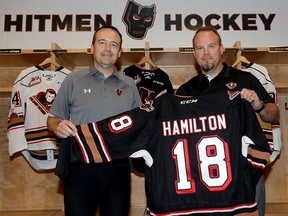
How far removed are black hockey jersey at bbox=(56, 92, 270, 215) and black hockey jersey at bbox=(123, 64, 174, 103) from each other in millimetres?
1078

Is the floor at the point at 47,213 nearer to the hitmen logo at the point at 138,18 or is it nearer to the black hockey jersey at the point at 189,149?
the black hockey jersey at the point at 189,149

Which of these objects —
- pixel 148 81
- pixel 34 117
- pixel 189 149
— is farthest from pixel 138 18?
pixel 189 149

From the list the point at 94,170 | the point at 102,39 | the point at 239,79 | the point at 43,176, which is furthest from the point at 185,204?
the point at 43,176

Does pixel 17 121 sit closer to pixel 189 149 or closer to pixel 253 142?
pixel 189 149

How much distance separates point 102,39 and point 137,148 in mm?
711

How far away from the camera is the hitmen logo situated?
12.7 feet

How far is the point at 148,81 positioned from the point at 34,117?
3.82 ft

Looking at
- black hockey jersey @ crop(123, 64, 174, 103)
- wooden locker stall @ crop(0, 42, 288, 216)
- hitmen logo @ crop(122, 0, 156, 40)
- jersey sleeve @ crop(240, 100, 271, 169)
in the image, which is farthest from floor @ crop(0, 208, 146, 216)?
hitmen logo @ crop(122, 0, 156, 40)

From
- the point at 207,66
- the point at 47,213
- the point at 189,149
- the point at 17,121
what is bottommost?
the point at 47,213

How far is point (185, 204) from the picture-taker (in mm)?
1966

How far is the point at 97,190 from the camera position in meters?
1.97

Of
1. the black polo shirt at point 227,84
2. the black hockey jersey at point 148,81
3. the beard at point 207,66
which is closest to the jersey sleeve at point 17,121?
the black hockey jersey at point 148,81

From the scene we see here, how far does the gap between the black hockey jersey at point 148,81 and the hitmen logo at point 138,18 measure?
770mm

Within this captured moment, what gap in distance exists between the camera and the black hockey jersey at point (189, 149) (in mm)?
1934
